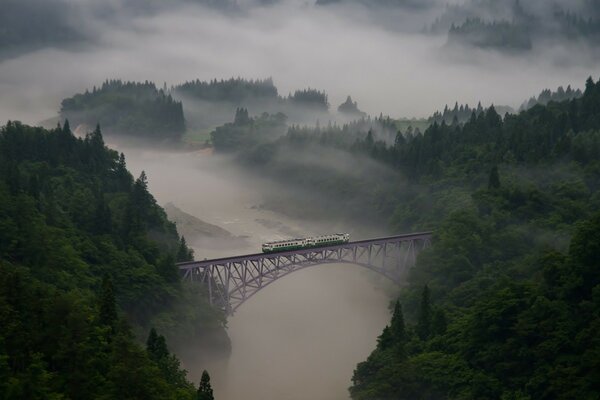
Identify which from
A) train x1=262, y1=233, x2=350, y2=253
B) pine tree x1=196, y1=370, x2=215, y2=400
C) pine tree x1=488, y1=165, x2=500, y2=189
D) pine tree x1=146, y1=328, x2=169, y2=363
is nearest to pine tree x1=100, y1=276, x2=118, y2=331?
pine tree x1=146, y1=328, x2=169, y2=363

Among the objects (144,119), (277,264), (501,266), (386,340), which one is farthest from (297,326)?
(144,119)

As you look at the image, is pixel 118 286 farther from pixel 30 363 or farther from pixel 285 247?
pixel 30 363

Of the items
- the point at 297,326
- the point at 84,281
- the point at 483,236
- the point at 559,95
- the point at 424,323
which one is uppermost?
the point at 559,95

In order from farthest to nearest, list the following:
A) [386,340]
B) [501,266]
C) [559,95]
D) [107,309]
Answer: [559,95]
[501,266]
[386,340]
[107,309]

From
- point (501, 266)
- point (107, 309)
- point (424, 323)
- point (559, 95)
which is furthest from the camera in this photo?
point (559, 95)

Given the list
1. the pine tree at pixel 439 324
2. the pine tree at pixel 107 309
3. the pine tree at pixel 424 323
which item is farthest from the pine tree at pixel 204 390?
the pine tree at pixel 424 323

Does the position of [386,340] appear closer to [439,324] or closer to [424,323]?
[424,323]

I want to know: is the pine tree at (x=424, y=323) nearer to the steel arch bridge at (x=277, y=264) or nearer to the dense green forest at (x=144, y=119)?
the steel arch bridge at (x=277, y=264)
